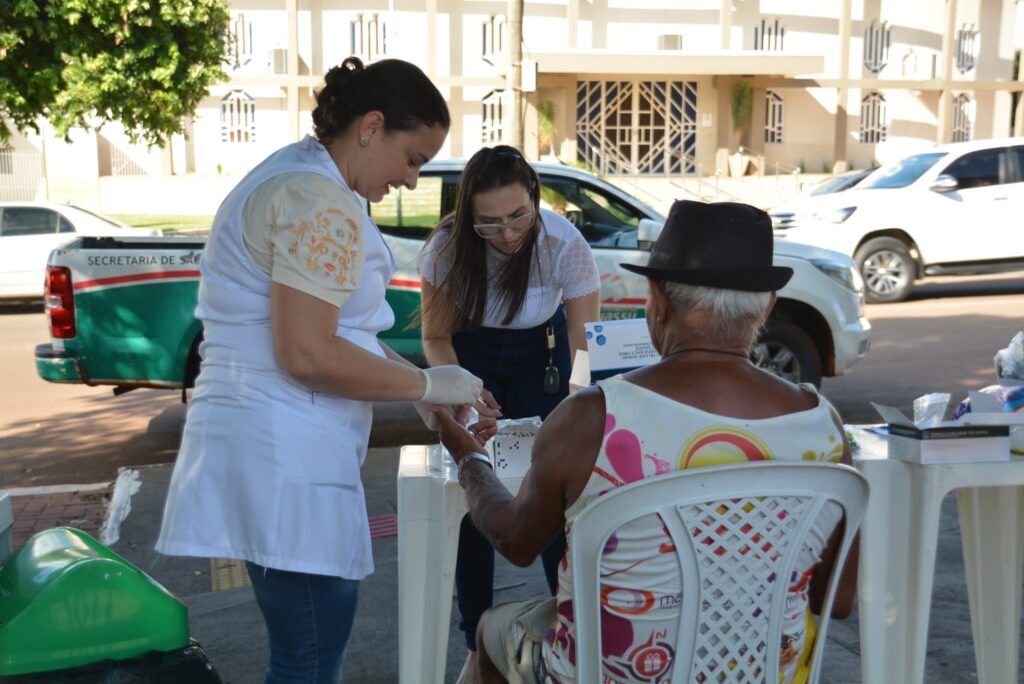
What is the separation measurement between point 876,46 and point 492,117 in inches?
488

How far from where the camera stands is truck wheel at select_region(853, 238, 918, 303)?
1363 cm

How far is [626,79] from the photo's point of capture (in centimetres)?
3228

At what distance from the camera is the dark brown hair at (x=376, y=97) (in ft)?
7.83

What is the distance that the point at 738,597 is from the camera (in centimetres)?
216

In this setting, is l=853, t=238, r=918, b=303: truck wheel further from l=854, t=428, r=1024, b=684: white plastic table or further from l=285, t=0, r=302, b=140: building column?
l=285, t=0, r=302, b=140: building column

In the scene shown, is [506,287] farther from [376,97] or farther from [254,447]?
[254,447]

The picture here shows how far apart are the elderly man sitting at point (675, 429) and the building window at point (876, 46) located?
115 feet

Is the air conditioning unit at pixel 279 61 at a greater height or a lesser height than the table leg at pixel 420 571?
greater

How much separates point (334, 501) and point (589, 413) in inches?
22.7

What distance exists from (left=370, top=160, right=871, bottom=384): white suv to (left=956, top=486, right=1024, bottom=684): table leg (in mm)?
4221

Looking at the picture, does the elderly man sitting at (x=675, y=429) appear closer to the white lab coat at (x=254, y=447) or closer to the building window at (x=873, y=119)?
the white lab coat at (x=254, y=447)

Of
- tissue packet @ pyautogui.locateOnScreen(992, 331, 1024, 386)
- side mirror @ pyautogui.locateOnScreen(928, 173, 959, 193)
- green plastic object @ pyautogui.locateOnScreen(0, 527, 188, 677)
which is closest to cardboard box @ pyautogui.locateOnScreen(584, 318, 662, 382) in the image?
tissue packet @ pyautogui.locateOnScreen(992, 331, 1024, 386)

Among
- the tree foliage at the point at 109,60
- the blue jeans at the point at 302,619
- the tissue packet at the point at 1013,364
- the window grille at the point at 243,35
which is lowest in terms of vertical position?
the blue jeans at the point at 302,619

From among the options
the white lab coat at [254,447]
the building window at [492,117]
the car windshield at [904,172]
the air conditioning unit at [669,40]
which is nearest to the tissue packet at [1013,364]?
the white lab coat at [254,447]
